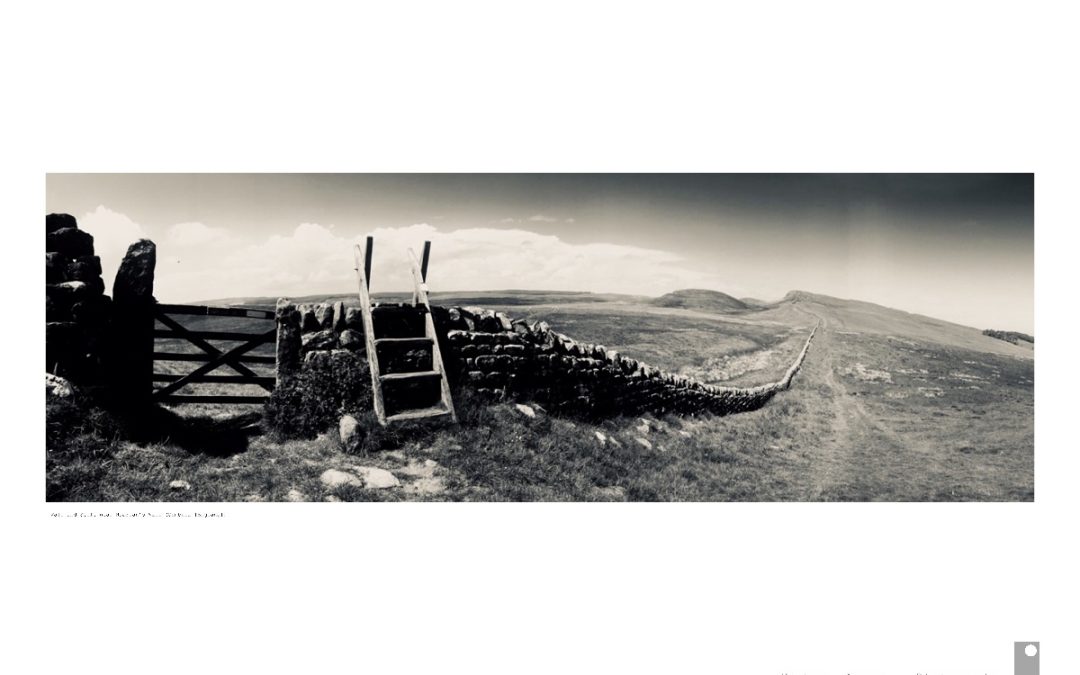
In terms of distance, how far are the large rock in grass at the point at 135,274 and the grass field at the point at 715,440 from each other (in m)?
1.35

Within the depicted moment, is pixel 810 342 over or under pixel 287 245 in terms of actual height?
under

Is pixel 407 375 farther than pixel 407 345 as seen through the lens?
No

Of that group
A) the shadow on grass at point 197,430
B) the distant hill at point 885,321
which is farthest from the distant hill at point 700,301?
the shadow on grass at point 197,430

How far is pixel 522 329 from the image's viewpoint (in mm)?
6562

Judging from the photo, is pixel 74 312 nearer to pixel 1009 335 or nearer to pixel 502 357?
pixel 502 357

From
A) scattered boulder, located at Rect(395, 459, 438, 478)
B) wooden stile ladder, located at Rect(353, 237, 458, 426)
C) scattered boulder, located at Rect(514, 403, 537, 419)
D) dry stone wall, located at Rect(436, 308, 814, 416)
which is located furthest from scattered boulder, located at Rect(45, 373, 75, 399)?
scattered boulder, located at Rect(514, 403, 537, 419)

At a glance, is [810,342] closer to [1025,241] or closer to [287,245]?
[1025,241]

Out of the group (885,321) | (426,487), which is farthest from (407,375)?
(885,321)

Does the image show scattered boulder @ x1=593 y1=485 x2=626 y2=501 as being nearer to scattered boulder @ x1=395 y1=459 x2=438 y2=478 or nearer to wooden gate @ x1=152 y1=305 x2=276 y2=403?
scattered boulder @ x1=395 y1=459 x2=438 y2=478

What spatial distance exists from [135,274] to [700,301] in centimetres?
678

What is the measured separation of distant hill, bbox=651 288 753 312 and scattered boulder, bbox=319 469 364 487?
176 inches
